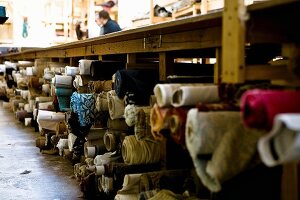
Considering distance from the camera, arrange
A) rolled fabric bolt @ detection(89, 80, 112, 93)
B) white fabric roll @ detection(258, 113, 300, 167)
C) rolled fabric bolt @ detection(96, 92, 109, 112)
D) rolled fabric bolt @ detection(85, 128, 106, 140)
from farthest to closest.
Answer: rolled fabric bolt @ detection(85, 128, 106, 140)
rolled fabric bolt @ detection(89, 80, 112, 93)
rolled fabric bolt @ detection(96, 92, 109, 112)
white fabric roll @ detection(258, 113, 300, 167)

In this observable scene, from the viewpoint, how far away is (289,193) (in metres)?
1.40

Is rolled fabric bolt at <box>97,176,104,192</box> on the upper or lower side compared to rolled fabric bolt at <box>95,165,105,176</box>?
lower

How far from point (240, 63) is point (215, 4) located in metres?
3.98

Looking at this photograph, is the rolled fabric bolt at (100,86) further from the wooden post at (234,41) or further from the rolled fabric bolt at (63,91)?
the wooden post at (234,41)

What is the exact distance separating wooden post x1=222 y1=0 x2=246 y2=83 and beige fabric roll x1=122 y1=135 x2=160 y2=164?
131 centimetres

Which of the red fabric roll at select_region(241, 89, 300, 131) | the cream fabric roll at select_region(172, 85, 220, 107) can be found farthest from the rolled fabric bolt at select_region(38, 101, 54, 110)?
the red fabric roll at select_region(241, 89, 300, 131)

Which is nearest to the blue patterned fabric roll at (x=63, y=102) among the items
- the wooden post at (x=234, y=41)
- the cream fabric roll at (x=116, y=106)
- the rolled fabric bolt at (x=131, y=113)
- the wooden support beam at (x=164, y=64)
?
the cream fabric roll at (x=116, y=106)

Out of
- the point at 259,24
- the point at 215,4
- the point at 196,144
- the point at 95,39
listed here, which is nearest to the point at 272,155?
the point at 196,144

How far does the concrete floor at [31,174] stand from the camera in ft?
11.6

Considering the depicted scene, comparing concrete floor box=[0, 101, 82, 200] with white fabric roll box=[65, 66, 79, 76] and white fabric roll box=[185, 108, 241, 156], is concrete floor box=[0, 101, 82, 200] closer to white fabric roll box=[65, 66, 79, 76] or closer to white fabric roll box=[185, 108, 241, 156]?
white fabric roll box=[65, 66, 79, 76]

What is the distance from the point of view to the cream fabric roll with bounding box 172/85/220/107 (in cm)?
169

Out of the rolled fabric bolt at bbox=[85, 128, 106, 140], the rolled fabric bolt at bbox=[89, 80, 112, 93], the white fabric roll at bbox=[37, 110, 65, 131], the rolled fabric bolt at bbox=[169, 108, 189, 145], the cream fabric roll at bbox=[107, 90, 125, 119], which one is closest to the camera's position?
the rolled fabric bolt at bbox=[169, 108, 189, 145]

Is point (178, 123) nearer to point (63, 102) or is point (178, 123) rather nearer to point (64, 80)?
point (64, 80)

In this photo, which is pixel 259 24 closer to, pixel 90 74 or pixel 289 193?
pixel 289 193
